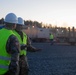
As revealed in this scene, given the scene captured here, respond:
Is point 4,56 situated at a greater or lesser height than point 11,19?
lesser

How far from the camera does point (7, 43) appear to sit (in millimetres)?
6164

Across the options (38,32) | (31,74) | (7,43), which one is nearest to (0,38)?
(7,43)

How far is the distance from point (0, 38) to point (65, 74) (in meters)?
9.47

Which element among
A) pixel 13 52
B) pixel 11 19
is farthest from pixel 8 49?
pixel 11 19

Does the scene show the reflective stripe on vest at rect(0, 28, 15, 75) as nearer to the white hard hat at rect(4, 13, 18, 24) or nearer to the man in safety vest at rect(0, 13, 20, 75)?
the man in safety vest at rect(0, 13, 20, 75)

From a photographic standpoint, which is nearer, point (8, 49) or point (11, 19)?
point (8, 49)

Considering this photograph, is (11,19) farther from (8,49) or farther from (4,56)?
(4,56)

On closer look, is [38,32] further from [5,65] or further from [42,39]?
[5,65]

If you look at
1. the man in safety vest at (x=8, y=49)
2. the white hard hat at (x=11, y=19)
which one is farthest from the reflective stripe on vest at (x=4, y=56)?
the white hard hat at (x=11, y=19)

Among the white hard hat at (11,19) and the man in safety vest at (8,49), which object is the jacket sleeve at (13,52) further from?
the white hard hat at (11,19)

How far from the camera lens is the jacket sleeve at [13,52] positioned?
5.95 metres

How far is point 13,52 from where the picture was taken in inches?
240

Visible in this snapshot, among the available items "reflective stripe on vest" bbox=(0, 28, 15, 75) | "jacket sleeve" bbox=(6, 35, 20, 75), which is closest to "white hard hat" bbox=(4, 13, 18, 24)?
"reflective stripe on vest" bbox=(0, 28, 15, 75)

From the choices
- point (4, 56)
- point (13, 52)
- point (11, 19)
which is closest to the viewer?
point (13, 52)
